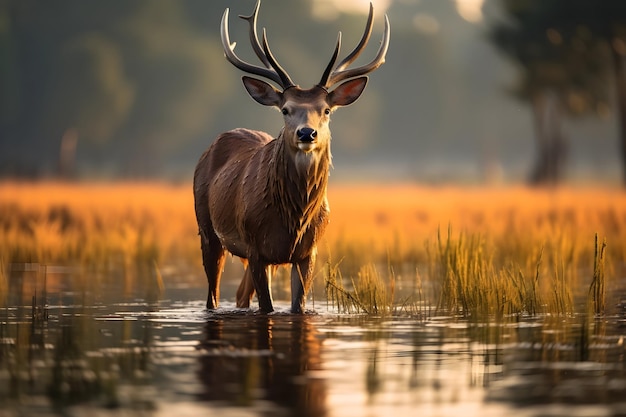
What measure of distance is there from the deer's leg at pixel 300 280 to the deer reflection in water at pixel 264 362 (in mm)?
281

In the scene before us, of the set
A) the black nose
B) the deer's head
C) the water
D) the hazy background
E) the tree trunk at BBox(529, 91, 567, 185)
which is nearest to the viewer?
the water

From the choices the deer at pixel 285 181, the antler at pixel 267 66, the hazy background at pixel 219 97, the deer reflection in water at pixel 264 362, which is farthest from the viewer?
the hazy background at pixel 219 97

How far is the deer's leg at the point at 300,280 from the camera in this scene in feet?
41.4

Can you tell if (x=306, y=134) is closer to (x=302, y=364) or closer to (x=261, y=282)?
(x=261, y=282)

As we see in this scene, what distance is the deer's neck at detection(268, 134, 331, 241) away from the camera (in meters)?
12.0

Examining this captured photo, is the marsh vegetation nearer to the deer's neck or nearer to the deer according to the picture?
the deer

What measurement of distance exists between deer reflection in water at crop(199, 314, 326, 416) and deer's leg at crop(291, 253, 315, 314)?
0.28 meters

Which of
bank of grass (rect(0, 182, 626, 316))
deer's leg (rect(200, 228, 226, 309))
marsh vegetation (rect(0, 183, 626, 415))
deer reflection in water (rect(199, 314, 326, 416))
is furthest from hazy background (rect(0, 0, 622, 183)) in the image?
deer reflection in water (rect(199, 314, 326, 416))

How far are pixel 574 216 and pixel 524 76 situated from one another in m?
23.2

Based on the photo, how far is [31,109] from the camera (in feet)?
245

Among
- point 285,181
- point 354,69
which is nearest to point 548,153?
point 354,69

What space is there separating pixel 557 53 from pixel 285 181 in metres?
32.8

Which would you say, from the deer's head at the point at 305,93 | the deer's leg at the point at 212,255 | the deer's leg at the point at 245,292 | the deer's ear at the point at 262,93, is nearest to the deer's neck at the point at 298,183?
the deer's head at the point at 305,93

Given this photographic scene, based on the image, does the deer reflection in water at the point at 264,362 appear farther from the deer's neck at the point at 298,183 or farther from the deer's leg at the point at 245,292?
the deer's leg at the point at 245,292
